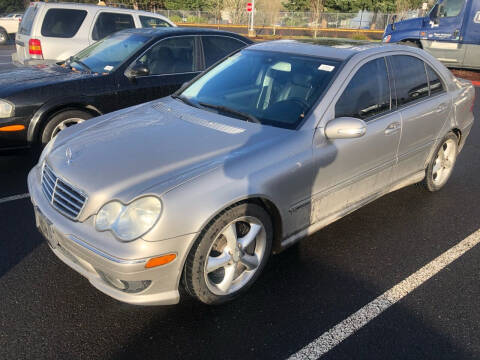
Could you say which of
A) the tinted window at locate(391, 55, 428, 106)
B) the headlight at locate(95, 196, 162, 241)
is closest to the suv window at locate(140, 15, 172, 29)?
the tinted window at locate(391, 55, 428, 106)

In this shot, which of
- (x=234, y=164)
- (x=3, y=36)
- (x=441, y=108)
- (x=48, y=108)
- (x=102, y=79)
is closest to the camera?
(x=234, y=164)

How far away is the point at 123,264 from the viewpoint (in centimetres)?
227

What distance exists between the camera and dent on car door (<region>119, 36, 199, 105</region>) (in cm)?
543

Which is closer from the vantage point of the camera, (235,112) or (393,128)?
(235,112)

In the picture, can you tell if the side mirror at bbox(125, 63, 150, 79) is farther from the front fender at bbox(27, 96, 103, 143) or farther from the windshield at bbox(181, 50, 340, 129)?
the windshield at bbox(181, 50, 340, 129)

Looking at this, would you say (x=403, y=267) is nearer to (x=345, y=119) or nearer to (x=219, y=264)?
(x=345, y=119)

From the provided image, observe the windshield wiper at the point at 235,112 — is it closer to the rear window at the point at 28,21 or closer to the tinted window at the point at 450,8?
the rear window at the point at 28,21

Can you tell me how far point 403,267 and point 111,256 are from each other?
2.26 m

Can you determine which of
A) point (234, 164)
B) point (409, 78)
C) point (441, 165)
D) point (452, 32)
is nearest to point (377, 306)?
point (234, 164)

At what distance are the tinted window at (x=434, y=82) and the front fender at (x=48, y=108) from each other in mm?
3841

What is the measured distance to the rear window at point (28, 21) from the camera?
26.5 ft

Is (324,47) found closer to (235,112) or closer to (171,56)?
(235,112)

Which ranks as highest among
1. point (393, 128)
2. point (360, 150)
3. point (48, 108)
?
point (393, 128)

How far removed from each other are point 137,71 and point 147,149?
109 inches
